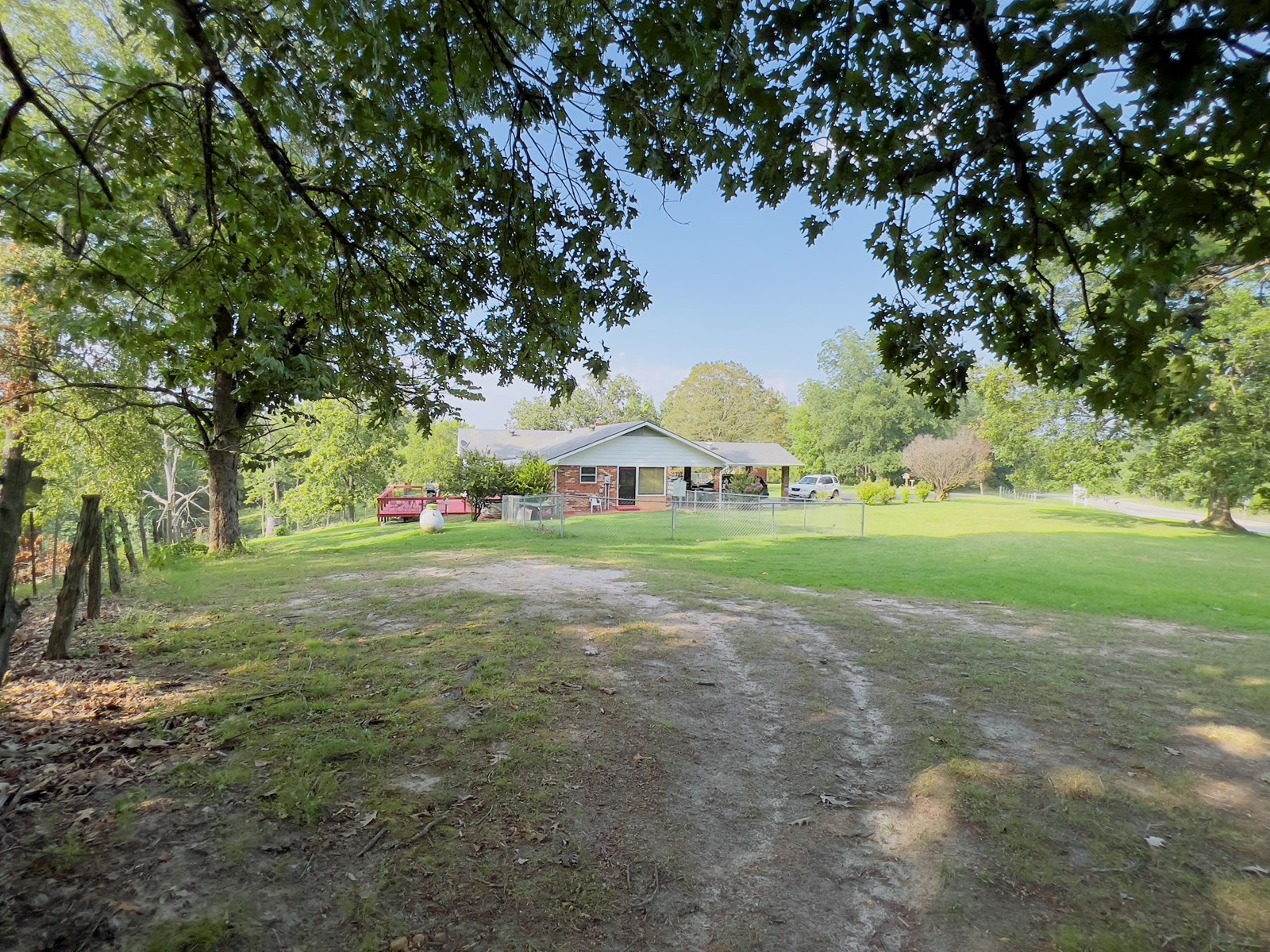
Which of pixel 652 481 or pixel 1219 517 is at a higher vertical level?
pixel 652 481

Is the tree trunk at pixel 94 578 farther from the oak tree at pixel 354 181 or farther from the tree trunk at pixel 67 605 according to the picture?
the oak tree at pixel 354 181

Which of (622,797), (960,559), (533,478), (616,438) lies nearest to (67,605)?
(622,797)

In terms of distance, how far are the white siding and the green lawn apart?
8.67 meters

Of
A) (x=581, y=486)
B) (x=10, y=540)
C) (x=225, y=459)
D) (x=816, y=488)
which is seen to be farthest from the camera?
(x=816, y=488)

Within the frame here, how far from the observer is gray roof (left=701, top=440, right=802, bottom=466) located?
4034cm

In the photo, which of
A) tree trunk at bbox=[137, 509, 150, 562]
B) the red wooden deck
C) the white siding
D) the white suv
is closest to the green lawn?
the red wooden deck

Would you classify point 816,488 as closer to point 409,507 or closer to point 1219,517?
point 1219,517

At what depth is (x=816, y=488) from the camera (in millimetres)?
41000

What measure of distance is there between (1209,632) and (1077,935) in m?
7.99

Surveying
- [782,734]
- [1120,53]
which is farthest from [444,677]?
[1120,53]

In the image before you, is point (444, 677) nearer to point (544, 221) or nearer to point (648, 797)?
point (648, 797)

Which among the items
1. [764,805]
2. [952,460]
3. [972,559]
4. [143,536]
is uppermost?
[952,460]

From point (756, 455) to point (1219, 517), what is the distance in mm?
23415

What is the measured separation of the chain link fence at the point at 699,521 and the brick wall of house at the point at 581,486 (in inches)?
210
